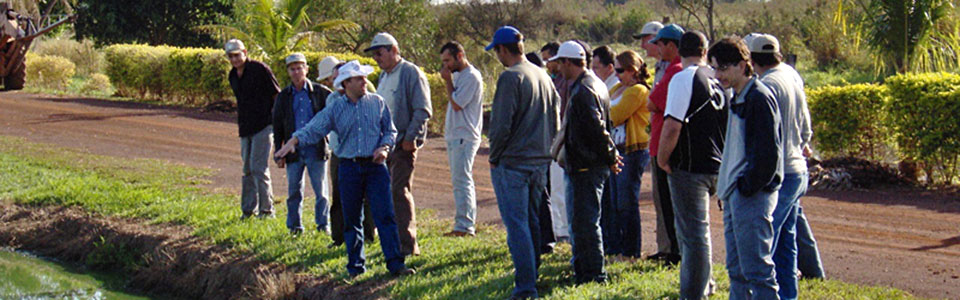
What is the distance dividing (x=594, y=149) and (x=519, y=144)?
1.63 ft

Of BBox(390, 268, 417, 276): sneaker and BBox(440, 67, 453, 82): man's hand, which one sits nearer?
BBox(390, 268, 417, 276): sneaker

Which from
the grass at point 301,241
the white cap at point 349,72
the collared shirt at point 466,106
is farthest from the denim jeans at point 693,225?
the collared shirt at point 466,106

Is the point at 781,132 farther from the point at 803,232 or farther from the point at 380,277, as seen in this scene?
the point at 380,277

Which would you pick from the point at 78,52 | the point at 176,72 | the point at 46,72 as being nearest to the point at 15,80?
the point at 46,72

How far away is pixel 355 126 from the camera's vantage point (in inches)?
285

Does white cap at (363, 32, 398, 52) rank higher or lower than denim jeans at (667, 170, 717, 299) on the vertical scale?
higher

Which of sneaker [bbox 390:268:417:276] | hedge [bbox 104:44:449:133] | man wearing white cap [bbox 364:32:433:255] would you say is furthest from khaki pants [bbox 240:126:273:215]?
hedge [bbox 104:44:449:133]

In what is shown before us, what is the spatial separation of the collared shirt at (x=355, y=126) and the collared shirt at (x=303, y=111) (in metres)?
1.23

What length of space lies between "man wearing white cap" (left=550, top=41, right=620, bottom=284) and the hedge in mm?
14901

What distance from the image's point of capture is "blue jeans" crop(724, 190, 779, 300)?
523cm

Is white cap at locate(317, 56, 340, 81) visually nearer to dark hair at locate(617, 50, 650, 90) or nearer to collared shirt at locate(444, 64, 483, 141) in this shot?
collared shirt at locate(444, 64, 483, 141)

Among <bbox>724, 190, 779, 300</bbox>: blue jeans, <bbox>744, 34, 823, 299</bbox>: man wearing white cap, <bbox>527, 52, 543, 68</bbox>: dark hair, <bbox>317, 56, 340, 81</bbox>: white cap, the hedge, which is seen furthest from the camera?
the hedge

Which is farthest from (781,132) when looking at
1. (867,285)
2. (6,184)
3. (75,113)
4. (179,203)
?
(75,113)

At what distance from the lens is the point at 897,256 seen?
8453 mm
